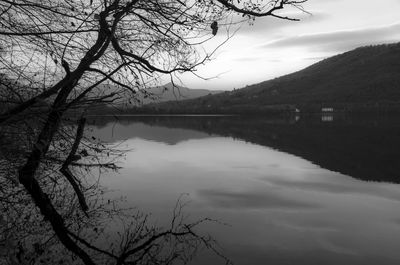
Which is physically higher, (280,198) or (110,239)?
(110,239)

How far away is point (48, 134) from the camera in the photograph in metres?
7.30

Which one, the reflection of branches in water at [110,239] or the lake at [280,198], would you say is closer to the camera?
the reflection of branches in water at [110,239]

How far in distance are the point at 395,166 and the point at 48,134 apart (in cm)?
2477

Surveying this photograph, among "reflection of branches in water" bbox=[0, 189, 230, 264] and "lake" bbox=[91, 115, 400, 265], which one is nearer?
"reflection of branches in water" bbox=[0, 189, 230, 264]

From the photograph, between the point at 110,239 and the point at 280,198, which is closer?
the point at 110,239

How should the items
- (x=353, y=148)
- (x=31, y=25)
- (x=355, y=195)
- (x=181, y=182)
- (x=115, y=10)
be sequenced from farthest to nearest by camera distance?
(x=353, y=148) → (x=181, y=182) → (x=355, y=195) → (x=115, y=10) → (x=31, y=25)

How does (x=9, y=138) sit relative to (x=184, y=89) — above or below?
below

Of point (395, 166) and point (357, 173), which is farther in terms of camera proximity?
point (395, 166)

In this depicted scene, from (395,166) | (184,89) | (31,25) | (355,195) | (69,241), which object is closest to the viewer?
(31,25)

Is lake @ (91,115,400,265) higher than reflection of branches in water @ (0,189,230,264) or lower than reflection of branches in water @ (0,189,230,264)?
lower

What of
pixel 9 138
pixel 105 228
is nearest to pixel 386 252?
pixel 105 228

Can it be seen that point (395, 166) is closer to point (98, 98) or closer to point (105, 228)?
point (105, 228)

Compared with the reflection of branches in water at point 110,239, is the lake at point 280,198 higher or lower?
lower

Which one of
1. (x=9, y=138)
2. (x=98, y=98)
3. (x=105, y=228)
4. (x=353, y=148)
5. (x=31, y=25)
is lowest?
(x=353, y=148)
